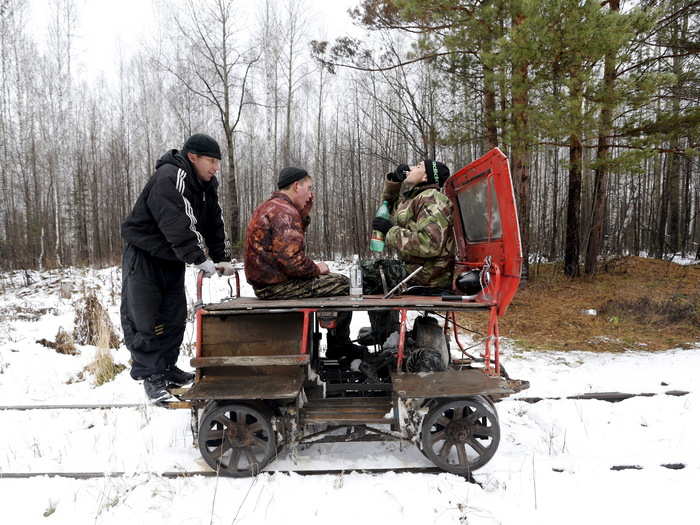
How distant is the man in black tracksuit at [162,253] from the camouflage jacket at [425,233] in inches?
67.4

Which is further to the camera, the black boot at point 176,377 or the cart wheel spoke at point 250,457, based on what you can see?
the black boot at point 176,377

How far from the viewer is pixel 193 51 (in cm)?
2070

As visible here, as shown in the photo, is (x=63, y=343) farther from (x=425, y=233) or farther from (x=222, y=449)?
(x=425, y=233)

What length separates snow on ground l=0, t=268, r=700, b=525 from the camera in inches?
107

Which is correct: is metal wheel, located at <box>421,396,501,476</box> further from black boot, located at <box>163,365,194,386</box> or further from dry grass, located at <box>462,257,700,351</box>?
dry grass, located at <box>462,257,700,351</box>

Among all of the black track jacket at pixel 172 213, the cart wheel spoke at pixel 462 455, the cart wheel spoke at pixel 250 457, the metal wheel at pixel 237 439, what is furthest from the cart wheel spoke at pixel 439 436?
the black track jacket at pixel 172 213

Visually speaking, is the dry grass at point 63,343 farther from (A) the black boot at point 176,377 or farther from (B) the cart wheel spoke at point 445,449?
(B) the cart wheel spoke at point 445,449

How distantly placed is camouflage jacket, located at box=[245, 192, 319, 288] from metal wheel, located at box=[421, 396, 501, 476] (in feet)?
5.24

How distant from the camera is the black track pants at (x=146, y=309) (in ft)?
13.3

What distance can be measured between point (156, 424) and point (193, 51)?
21368 mm

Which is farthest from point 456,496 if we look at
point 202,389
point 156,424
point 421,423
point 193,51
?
point 193,51

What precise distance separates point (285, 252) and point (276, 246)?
10 cm

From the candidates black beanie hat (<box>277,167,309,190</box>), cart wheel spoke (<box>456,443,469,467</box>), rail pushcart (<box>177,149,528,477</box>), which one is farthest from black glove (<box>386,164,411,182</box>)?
cart wheel spoke (<box>456,443,469,467</box>)

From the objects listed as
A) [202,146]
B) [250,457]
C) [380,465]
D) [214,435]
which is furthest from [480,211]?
[214,435]
